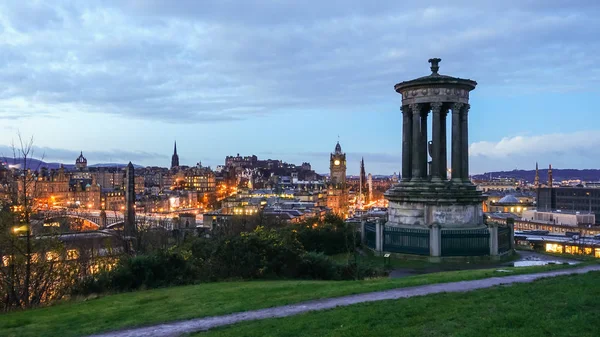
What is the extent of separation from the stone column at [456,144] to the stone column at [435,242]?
12.6 feet

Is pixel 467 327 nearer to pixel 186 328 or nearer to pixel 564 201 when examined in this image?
pixel 186 328

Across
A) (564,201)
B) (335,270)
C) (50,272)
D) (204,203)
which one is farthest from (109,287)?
(204,203)

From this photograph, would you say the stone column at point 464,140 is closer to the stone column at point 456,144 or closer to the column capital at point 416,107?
the stone column at point 456,144

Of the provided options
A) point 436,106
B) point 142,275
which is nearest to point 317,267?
point 142,275

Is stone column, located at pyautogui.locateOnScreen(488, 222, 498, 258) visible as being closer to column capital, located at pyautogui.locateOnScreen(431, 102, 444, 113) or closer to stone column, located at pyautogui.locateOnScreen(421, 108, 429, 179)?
stone column, located at pyautogui.locateOnScreen(421, 108, 429, 179)

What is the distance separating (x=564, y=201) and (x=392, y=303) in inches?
5723

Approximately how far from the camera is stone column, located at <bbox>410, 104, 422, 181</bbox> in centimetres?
2564

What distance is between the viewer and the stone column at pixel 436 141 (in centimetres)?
2523

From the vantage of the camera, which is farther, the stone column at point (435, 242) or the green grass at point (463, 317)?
the stone column at point (435, 242)

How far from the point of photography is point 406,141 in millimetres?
27078

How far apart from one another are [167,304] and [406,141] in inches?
639

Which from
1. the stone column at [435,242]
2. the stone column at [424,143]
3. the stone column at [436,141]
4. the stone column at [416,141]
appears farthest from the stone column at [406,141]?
the stone column at [435,242]

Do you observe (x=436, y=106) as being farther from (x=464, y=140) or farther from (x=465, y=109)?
(x=464, y=140)

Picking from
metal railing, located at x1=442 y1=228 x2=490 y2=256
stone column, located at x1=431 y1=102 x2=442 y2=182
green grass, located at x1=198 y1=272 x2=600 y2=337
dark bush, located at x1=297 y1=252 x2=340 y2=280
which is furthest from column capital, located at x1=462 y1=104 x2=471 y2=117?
green grass, located at x1=198 y1=272 x2=600 y2=337
